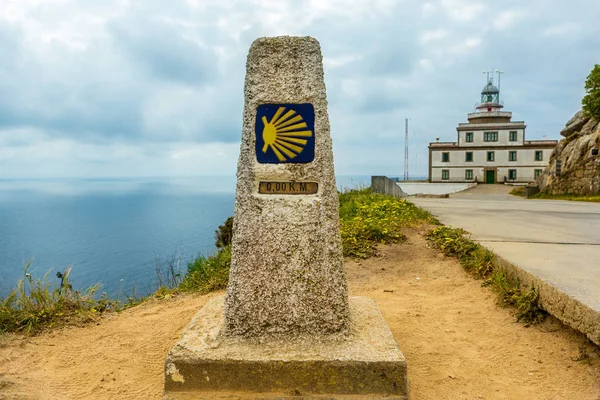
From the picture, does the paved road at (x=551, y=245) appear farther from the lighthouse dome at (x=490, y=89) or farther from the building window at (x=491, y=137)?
the lighthouse dome at (x=490, y=89)

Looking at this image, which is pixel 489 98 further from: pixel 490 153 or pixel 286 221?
pixel 286 221

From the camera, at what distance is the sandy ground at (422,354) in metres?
3.03

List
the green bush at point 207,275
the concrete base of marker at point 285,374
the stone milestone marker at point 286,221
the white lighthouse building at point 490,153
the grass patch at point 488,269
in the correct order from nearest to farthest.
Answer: the concrete base of marker at point 285,374 → the stone milestone marker at point 286,221 → the grass patch at point 488,269 → the green bush at point 207,275 → the white lighthouse building at point 490,153

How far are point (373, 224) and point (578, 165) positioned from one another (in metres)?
19.0

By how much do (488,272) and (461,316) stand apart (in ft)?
3.82

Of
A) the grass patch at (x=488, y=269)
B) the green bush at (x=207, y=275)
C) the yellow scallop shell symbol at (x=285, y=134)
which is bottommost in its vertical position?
the green bush at (x=207, y=275)

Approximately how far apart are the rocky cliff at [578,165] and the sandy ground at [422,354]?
1955 centimetres

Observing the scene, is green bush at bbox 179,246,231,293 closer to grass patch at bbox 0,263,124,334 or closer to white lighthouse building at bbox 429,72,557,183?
grass patch at bbox 0,263,124,334

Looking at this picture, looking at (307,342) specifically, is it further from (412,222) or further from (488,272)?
(412,222)

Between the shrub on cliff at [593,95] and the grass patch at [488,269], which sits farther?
the shrub on cliff at [593,95]

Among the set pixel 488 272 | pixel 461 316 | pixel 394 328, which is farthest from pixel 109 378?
pixel 488 272

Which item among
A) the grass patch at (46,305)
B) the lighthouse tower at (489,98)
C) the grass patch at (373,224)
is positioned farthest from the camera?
the lighthouse tower at (489,98)

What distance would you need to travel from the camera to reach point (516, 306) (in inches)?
161

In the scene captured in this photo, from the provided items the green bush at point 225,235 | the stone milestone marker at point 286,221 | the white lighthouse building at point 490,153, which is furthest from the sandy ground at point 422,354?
the white lighthouse building at point 490,153
